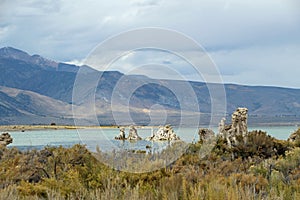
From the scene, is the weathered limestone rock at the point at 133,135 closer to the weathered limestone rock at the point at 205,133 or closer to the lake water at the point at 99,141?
the lake water at the point at 99,141

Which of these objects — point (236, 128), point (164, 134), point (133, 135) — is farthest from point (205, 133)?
point (133, 135)

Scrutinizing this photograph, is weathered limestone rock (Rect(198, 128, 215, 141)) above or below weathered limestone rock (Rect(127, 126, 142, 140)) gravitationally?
above

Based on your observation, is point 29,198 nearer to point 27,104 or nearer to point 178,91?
point 178,91

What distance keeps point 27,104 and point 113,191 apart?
589 feet

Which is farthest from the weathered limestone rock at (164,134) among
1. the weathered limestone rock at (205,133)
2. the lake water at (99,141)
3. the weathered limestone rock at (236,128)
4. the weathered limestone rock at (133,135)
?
the weathered limestone rock at (236,128)

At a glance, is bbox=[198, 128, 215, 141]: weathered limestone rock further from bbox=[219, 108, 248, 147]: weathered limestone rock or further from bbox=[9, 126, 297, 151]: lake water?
bbox=[219, 108, 248, 147]: weathered limestone rock

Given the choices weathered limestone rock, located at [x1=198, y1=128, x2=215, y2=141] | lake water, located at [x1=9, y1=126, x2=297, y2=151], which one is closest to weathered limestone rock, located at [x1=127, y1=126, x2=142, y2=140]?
lake water, located at [x1=9, y1=126, x2=297, y2=151]

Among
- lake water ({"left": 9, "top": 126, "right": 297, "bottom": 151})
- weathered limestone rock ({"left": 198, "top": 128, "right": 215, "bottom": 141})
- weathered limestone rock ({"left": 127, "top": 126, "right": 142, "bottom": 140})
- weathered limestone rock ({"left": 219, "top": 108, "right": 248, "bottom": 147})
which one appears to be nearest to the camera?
weathered limestone rock ({"left": 219, "top": 108, "right": 248, "bottom": 147})

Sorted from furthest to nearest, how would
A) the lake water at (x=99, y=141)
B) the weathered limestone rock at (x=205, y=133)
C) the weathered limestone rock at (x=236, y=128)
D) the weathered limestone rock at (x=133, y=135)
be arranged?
the weathered limestone rock at (x=133, y=135) < the weathered limestone rock at (x=205, y=133) < the lake water at (x=99, y=141) < the weathered limestone rock at (x=236, y=128)

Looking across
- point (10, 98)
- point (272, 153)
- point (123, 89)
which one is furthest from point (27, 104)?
point (272, 153)

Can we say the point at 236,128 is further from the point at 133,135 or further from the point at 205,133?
the point at 133,135

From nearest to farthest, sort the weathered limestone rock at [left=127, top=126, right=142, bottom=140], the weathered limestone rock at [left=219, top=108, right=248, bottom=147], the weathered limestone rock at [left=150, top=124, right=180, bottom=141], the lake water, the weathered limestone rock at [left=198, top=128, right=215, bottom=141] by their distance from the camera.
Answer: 1. the weathered limestone rock at [left=219, top=108, right=248, bottom=147]
2. the lake water
3. the weathered limestone rock at [left=198, top=128, right=215, bottom=141]
4. the weathered limestone rock at [left=150, top=124, right=180, bottom=141]
5. the weathered limestone rock at [left=127, top=126, right=142, bottom=140]

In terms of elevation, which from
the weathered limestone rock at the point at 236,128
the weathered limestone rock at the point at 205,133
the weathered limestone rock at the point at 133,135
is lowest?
the weathered limestone rock at the point at 133,135

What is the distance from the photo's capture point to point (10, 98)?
187500mm
